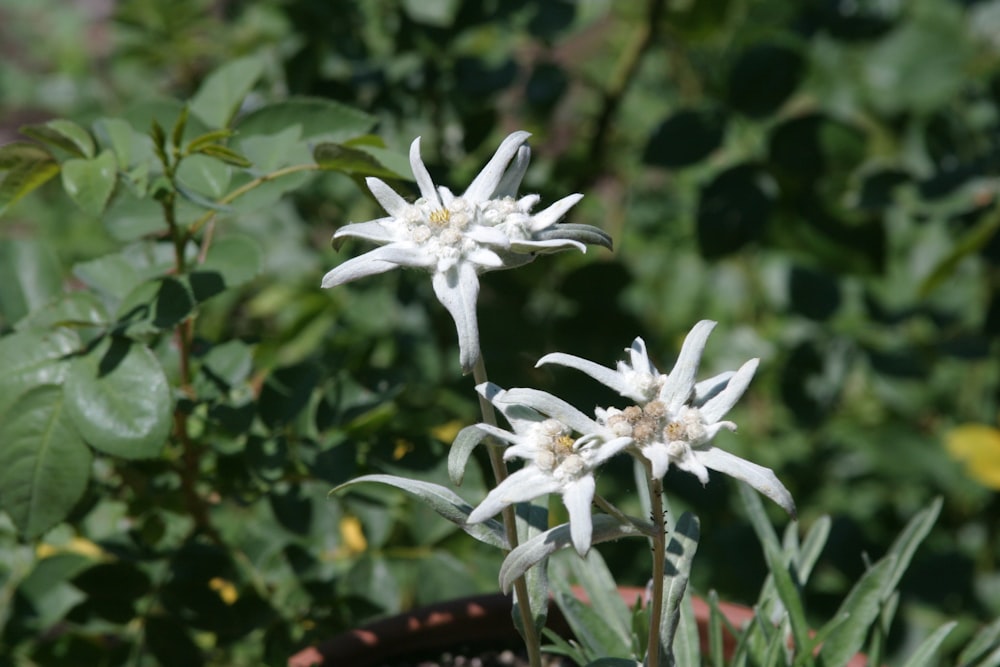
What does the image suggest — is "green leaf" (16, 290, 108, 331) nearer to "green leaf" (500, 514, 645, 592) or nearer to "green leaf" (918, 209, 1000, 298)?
"green leaf" (500, 514, 645, 592)

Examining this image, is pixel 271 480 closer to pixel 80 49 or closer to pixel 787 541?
pixel 787 541

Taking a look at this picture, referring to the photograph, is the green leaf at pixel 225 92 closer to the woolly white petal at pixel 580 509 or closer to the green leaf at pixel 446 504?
the green leaf at pixel 446 504

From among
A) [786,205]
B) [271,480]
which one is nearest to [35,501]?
[271,480]

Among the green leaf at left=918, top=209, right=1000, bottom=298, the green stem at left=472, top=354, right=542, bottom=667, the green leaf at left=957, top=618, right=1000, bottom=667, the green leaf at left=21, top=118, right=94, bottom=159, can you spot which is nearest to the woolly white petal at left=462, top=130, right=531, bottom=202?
the green stem at left=472, top=354, right=542, bottom=667

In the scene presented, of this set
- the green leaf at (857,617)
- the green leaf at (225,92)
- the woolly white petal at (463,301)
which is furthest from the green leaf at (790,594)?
the green leaf at (225,92)

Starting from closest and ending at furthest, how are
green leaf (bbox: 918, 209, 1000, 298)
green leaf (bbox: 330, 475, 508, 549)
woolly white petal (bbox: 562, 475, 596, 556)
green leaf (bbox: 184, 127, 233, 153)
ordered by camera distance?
woolly white petal (bbox: 562, 475, 596, 556), green leaf (bbox: 330, 475, 508, 549), green leaf (bbox: 184, 127, 233, 153), green leaf (bbox: 918, 209, 1000, 298)
